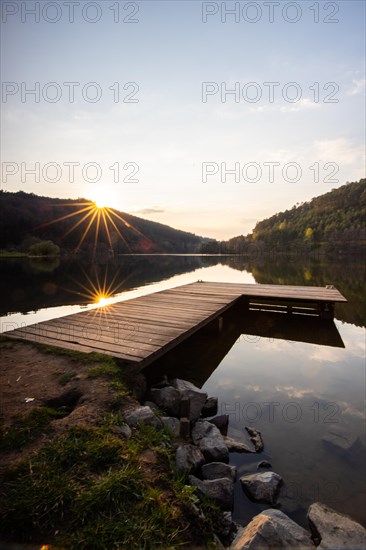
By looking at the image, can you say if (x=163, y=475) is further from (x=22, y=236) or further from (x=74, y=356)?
(x=22, y=236)

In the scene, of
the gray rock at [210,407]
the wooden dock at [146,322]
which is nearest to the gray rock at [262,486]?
the gray rock at [210,407]

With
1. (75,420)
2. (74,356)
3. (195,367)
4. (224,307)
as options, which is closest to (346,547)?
(75,420)

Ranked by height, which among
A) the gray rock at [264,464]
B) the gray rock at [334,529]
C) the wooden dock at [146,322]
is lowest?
the gray rock at [264,464]

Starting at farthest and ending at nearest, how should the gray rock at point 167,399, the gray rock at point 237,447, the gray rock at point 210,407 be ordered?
the gray rock at point 210,407, the gray rock at point 167,399, the gray rock at point 237,447

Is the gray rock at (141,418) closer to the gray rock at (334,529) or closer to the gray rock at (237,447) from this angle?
the gray rock at (237,447)

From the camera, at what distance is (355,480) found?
3795 mm

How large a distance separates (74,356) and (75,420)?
1917mm

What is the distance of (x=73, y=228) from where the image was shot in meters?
91.2

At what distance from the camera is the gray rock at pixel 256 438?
4.44m

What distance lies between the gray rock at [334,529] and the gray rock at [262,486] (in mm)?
441

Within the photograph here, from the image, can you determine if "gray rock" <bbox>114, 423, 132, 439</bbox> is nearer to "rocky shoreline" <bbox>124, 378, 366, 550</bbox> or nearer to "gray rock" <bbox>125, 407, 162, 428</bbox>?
"rocky shoreline" <bbox>124, 378, 366, 550</bbox>

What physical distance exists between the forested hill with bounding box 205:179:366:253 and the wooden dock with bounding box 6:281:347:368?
74.1 metres

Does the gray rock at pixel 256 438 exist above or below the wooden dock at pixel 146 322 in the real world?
below

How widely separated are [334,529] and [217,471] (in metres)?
1.29
